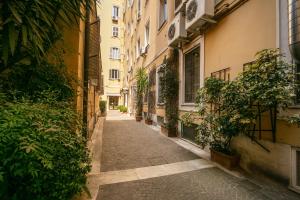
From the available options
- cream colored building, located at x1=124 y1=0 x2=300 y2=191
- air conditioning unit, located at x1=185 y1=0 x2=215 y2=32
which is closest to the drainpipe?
cream colored building, located at x1=124 y1=0 x2=300 y2=191

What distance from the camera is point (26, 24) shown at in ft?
9.32

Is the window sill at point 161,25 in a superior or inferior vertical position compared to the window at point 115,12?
inferior

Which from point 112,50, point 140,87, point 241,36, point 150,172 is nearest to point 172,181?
point 150,172

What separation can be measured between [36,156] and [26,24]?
1.91 m

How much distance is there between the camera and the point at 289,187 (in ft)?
11.0

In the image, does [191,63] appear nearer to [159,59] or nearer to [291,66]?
[159,59]

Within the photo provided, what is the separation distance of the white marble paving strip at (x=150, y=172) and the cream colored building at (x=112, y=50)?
25.2 meters

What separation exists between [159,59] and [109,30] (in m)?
21.6

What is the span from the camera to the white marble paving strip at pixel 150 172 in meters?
3.86

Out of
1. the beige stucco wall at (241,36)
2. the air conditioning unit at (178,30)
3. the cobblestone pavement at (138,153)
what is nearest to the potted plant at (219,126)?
the beige stucco wall at (241,36)

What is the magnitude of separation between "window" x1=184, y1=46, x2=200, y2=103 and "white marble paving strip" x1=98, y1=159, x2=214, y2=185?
313 cm

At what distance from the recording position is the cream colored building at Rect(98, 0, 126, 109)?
29.7 meters

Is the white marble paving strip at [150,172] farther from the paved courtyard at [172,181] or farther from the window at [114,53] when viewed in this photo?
the window at [114,53]

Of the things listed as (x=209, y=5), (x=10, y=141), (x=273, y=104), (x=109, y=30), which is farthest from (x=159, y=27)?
(x=109, y=30)
